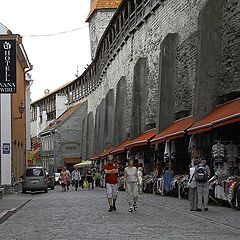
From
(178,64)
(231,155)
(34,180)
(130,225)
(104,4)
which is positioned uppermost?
(104,4)

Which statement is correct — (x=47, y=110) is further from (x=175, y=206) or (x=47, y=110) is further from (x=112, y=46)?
(x=175, y=206)

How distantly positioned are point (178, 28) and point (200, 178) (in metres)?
13.4

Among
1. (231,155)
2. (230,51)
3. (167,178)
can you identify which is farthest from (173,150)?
(231,155)

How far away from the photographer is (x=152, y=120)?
114 feet

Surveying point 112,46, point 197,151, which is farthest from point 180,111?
point 112,46

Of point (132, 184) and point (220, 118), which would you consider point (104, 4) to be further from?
point (132, 184)

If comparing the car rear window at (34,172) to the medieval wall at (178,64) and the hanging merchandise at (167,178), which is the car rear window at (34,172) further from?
the hanging merchandise at (167,178)

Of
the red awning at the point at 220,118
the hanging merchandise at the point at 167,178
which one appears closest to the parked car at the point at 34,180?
the hanging merchandise at the point at 167,178

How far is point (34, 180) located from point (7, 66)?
46.4 feet

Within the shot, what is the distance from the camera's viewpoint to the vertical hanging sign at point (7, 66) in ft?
79.2

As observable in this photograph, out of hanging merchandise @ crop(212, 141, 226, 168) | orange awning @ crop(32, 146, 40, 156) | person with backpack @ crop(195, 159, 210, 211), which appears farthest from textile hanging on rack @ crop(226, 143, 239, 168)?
orange awning @ crop(32, 146, 40, 156)

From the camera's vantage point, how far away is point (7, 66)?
25.1 m

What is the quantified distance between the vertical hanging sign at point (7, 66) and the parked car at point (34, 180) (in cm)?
1345

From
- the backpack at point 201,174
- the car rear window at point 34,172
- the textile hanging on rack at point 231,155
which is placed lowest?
the car rear window at point 34,172
